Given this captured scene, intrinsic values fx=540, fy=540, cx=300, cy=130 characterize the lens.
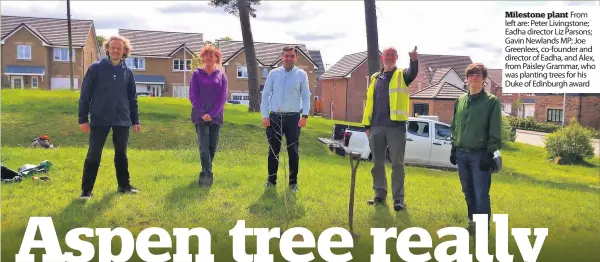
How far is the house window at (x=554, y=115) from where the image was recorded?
5230 cm

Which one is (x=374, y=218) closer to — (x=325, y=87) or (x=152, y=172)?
(x=152, y=172)

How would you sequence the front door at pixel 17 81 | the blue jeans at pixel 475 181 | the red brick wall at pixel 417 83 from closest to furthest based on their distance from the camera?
the blue jeans at pixel 475 181 < the red brick wall at pixel 417 83 < the front door at pixel 17 81

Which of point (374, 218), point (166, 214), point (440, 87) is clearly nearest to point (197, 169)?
point (166, 214)

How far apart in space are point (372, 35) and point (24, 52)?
142 ft

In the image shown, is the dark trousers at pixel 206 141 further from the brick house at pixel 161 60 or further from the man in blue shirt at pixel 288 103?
the brick house at pixel 161 60

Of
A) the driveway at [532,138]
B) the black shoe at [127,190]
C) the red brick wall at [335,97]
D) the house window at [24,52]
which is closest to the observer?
the black shoe at [127,190]

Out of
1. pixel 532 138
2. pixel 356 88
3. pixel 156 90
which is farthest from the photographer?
pixel 156 90

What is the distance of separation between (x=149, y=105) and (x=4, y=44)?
110ft

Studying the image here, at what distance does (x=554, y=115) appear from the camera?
52969 millimetres

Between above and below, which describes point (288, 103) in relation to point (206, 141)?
above

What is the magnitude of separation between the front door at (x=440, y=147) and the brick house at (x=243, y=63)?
3670 centimetres

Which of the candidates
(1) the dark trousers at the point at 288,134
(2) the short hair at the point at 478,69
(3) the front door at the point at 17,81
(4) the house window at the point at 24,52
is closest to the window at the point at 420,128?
(1) the dark trousers at the point at 288,134

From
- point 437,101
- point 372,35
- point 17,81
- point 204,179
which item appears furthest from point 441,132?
point 17,81

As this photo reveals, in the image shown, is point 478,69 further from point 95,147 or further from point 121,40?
point 95,147
